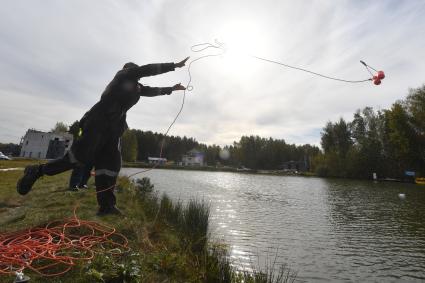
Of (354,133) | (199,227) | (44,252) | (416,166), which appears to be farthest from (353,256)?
(354,133)

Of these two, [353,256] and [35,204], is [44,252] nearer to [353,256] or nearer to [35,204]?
[35,204]

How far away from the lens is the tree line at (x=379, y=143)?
61406 millimetres

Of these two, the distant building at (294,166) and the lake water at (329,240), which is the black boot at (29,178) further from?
the distant building at (294,166)

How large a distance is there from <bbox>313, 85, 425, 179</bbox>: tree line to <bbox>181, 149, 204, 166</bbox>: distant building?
6833 cm

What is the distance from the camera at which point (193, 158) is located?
149125 millimetres

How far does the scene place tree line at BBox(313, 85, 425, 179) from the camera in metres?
61.4

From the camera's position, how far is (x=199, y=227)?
921 centimetres

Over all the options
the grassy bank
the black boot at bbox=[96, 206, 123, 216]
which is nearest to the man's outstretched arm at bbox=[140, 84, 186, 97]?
the black boot at bbox=[96, 206, 123, 216]

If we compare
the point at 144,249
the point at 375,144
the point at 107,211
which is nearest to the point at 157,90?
the point at 107,211

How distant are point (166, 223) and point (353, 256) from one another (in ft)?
20.5

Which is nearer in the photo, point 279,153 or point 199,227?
point 199,227

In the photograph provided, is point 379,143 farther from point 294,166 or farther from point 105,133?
point 105,133

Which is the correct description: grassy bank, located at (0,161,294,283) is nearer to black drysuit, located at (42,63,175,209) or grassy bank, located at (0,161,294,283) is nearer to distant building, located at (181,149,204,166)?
black drysuit, located at (42,63,175,209)

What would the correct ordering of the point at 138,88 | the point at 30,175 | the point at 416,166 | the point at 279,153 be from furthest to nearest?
the point at 279,153 → the point at 416,166 → the point at 138,88 → the point at 30,175
